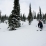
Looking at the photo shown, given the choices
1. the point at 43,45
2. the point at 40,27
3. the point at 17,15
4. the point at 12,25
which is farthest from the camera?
the point at 17,15

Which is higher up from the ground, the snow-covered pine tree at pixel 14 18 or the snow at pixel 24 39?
the snow-covered pine tree at pixel 14 18

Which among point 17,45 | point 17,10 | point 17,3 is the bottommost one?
point 17,45

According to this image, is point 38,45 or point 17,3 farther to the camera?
point 17,3

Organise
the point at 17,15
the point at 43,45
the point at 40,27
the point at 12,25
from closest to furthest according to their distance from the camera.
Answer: the point at 43,45 < the point at 40,27 < the point at 12,25 < the point at 17,15

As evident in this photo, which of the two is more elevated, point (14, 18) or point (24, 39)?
point (14, 18)

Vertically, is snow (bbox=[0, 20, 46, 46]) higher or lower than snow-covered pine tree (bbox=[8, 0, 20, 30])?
lower

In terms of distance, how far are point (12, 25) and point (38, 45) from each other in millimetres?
12991

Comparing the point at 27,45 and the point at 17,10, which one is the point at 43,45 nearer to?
the point at 27,45

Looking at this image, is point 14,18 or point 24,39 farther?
point 14,18

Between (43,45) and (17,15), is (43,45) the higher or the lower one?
the lower one

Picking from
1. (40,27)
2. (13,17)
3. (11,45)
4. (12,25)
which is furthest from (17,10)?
(11,45)

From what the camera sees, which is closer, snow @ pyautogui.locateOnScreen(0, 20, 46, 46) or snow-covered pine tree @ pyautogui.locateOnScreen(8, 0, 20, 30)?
snow @ pyautogui.locateOnScreen(0, 20, 46, 46)

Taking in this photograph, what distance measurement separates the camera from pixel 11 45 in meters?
5.24

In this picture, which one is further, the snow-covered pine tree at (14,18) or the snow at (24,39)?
the snow-covered pine tree at (14,18)
